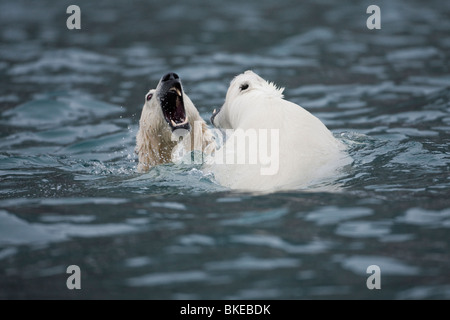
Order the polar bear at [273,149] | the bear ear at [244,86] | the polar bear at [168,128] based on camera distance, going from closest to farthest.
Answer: the polar bear at [273,149], the bear ear at [244,86], the polar bear at [168,128]

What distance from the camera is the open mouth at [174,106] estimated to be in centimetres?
680

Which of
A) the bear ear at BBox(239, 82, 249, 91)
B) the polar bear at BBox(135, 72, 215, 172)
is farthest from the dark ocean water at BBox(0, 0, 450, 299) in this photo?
the bear ear at BBox(239, 82, 249, 91)

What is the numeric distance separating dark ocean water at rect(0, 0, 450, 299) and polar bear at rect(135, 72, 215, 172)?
0.46 metres

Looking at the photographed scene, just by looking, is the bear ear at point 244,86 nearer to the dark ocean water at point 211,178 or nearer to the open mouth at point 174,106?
the open mouth at point 174,106

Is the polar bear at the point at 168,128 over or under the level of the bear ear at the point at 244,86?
under

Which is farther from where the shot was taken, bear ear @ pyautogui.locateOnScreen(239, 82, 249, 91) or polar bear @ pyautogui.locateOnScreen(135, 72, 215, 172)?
polar bear @ pyautogui.locateOnScreen(135, 72, 215, 172)

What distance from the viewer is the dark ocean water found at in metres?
4.27

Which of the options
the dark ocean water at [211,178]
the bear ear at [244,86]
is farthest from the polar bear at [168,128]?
the bear ear at [244,86]

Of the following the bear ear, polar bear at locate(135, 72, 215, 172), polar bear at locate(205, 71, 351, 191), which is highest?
the bear ear

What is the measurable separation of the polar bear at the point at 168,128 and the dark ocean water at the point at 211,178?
459mm

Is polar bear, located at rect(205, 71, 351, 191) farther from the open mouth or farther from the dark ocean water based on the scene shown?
the open mouth

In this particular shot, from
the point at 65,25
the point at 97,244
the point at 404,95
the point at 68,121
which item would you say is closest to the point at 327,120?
the point at 404,95

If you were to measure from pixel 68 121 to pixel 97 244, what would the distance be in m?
5.69

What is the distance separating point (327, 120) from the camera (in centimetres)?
947
